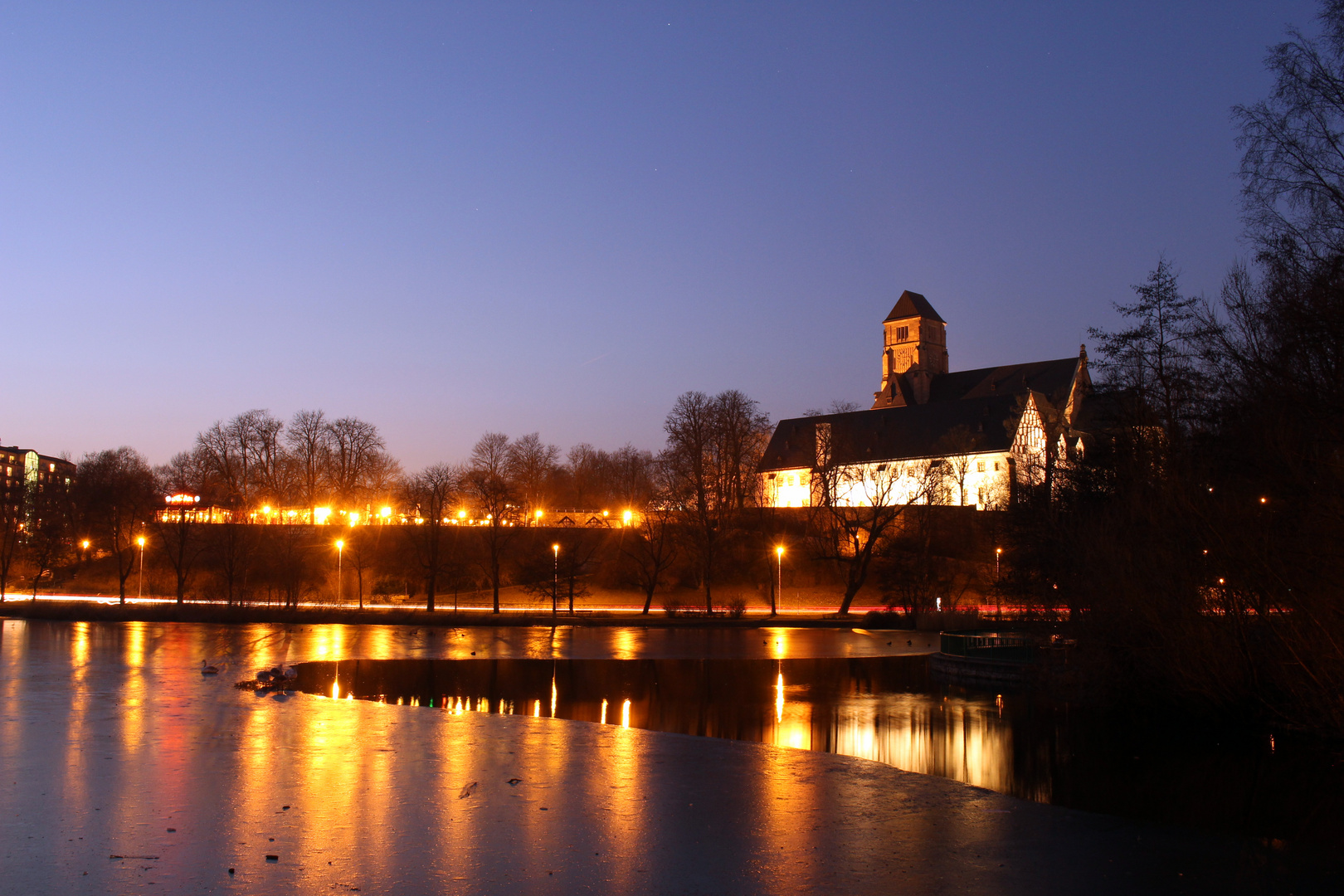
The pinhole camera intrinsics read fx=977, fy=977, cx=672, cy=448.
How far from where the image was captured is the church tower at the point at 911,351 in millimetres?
120188

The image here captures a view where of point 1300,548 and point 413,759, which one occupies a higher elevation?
point 1300,548

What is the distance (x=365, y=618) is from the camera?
1804 inches

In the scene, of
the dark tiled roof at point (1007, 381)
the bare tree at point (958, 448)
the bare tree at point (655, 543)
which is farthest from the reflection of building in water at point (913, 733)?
the dark tiled roof at point (1007, 381)

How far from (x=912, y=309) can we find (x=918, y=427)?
32444mm

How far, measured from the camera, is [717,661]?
29.1m

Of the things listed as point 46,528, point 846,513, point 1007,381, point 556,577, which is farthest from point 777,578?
point 1007,381

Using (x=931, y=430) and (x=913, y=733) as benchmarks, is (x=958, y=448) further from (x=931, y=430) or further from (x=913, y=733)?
(x=913, y=733)

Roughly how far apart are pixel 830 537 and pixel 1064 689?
3888 centimetres

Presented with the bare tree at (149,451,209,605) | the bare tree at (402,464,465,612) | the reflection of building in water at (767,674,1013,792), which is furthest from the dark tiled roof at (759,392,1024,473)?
the reflection of building in water at (767,674,1013,792)

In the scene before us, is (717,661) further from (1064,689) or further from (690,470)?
(690,470)

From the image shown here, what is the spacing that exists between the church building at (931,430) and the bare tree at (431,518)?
78.7ft

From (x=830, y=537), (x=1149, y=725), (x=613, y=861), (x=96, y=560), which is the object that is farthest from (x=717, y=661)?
(x=96, y=560)

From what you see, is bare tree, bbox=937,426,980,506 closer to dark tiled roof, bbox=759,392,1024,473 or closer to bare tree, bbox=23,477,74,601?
dark tiled roof, bbox=759,392,1024,473

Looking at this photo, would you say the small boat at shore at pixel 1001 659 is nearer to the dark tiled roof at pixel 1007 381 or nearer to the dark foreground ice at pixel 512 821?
the dark foreground ice at pixel 512 821
